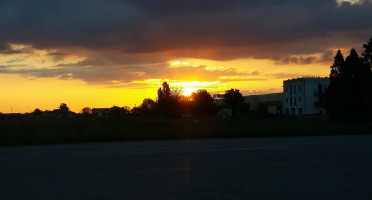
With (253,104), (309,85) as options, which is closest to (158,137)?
(309,85)

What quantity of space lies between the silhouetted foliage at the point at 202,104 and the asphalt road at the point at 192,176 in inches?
4181

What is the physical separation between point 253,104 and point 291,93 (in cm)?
3122

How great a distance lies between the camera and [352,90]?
6819cm

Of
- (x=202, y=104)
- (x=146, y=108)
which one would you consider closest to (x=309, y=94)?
(x=202, y=104)

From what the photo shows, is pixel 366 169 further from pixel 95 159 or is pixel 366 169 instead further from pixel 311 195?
pixel 95 159

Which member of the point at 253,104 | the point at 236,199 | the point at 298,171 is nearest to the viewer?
the point at 236,199

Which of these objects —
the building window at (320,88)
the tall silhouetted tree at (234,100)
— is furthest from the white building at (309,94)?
the tall silhouetted tree at (234,100)

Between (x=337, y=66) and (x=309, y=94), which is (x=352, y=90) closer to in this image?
(x=337, y=66)

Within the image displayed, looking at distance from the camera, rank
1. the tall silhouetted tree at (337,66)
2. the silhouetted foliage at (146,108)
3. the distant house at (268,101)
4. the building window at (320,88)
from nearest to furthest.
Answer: the tall silhouetted tree at (337,66) → the building window at (320,88) → the distant house at (268,101) → the silhouetted foliage at (146,108)

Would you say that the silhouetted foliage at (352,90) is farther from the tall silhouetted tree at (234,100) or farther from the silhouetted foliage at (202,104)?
the tall silhouetted tree at (234,100)

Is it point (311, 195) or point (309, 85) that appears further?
point (309, 85)

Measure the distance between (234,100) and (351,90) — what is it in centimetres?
6462

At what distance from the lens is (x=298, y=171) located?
12625mm

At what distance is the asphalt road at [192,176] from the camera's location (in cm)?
970
